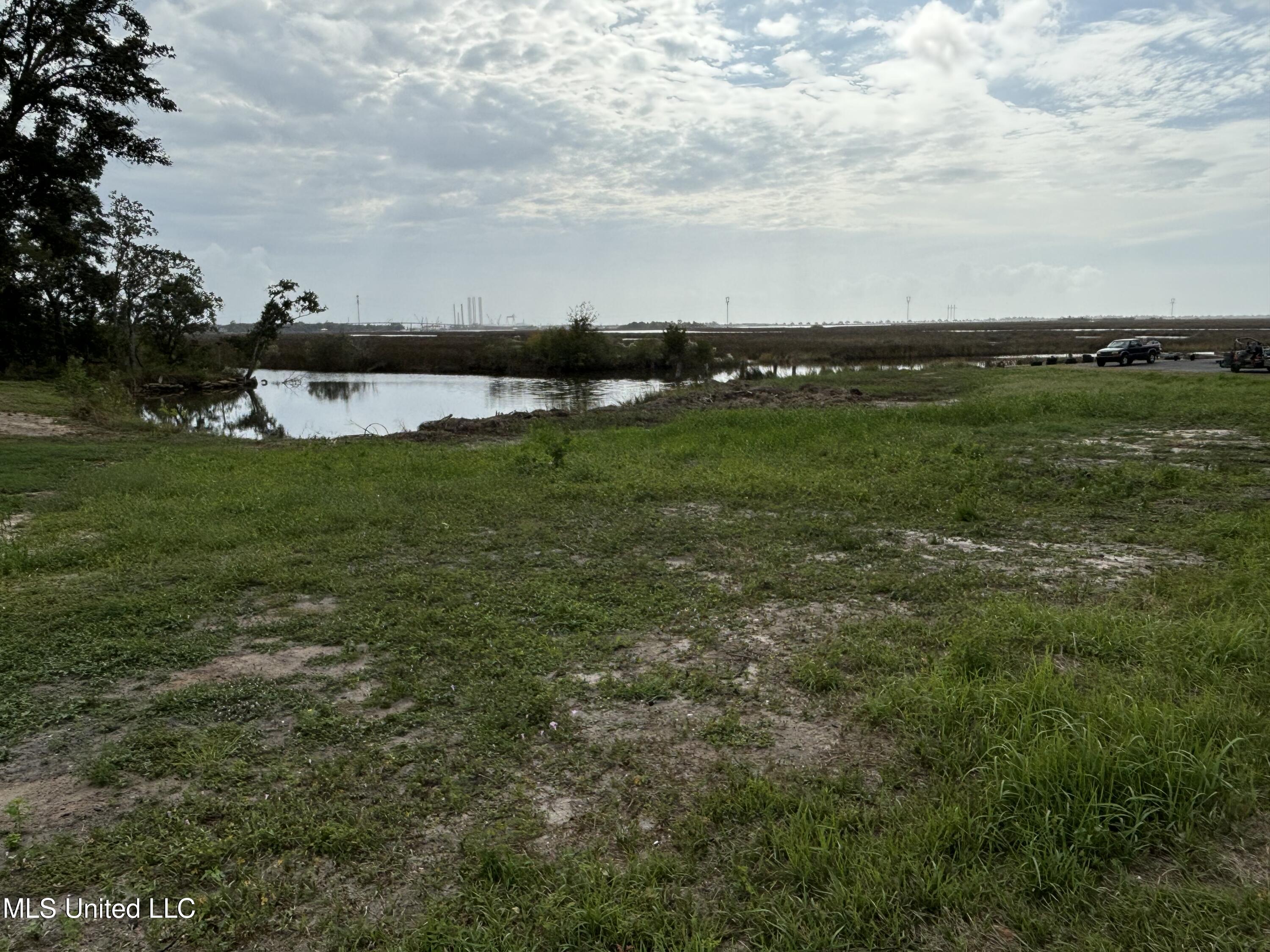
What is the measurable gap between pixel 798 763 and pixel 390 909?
1862 mm

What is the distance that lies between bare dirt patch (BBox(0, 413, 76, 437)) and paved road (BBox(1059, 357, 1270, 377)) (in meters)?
33.1

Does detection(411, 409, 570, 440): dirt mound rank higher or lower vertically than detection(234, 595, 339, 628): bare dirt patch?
higher

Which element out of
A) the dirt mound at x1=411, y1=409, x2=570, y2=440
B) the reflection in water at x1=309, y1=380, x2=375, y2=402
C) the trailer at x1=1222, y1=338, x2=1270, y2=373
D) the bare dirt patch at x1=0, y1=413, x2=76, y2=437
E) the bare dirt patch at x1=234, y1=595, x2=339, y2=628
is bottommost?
the bare dirt patch at x1=234, y1=595, x2=339, y2=628

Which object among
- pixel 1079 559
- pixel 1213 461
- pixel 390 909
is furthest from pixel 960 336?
pixel 390 909

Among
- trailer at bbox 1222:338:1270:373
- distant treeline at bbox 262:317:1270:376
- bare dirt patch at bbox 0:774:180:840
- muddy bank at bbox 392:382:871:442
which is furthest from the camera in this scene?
distant treeline at bbox 262:317:1270:376

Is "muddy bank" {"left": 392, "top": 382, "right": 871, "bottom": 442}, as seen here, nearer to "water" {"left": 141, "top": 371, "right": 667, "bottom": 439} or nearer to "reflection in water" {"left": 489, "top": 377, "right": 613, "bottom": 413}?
"reflection in water" {"left": 489, "top": 377, "right": 613, "bottom": 413}

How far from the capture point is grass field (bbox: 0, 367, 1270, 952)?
2.64 meters

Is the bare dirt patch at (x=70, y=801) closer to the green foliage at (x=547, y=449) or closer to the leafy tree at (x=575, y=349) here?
the green foliage at (x=547, y=449)

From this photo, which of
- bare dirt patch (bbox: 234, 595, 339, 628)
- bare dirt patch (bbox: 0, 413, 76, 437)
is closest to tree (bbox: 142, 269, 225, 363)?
bare dirt patch (bbox: 0, 413, 76, 437)

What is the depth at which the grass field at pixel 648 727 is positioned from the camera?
8.65 ft

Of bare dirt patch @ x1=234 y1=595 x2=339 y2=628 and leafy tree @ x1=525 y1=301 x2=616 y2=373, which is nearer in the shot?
bare dirt patch @ x1=234 y1=595 x2=339 y2=628

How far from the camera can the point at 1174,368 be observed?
107 ft

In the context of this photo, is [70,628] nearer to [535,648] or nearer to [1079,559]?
[535,648]

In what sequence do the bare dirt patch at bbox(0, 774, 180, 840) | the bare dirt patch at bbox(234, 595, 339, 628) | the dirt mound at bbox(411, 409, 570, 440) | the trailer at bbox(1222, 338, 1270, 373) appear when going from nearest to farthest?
the bare dirt patch at bbox(0, 774, 180, 840), the bare dirt patch at bbox(234, 595, 339, 628), the dirt mound at bbox(411, 409, 570, 440), the trailer at bbox(1222, 338, 1270, 373)
